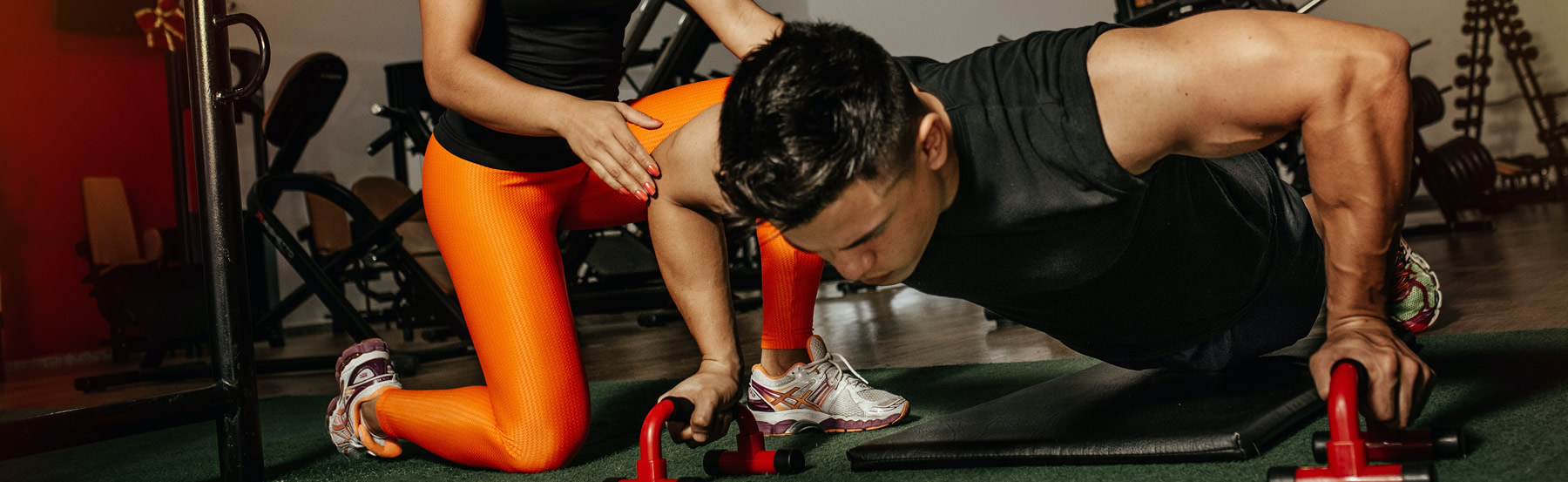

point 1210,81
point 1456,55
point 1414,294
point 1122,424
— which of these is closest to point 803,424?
point 1122,424

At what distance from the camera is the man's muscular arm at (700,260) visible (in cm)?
106

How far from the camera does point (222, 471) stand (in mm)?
1391

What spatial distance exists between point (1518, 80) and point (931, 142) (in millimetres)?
7259

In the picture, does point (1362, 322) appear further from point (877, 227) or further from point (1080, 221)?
point (877, 227)

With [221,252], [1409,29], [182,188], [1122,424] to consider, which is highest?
[1409,29]

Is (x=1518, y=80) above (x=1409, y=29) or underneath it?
underneath

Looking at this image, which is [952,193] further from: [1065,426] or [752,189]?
[1065,426]

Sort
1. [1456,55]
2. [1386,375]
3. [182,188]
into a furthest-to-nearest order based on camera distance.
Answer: [1456,55] < [182,188] < [1386,375]

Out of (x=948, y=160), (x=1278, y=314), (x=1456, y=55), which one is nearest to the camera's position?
(x=948, y=160)

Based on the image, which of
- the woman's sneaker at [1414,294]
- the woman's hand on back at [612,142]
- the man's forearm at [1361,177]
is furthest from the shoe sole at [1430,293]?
the woman's hand on back at [612,142]

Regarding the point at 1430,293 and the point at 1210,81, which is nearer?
the point at 1210,81

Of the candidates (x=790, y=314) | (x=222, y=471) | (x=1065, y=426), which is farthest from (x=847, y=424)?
(x=222, y=471)

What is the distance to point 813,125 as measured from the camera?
812 millimetres

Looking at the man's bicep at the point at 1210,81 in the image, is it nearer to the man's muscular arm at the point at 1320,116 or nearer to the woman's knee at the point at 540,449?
the man's muscular arm at the point at 1320,116
